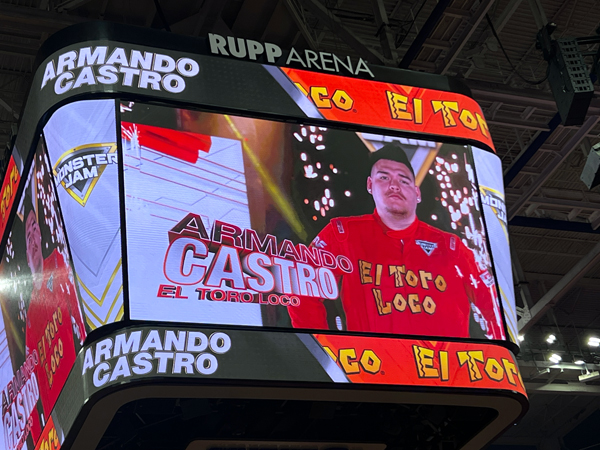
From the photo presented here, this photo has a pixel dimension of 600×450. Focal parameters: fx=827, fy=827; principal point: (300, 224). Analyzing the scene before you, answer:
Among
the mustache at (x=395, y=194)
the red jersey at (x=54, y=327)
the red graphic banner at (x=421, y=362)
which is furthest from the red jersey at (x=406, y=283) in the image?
the red jersey at (x=54, y=327)

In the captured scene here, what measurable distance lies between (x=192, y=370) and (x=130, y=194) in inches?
62.9

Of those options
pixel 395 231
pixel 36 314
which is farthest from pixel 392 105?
pixel 36 314

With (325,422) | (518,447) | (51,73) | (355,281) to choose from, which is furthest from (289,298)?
(518,447)

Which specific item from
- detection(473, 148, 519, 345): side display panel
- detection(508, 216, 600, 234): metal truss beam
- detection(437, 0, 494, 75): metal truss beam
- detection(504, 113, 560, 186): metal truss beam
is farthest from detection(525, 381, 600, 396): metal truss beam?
detection(473, 148, 519, 345): side display panel

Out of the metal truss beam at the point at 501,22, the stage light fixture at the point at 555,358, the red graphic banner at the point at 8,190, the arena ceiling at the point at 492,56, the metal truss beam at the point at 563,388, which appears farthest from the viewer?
the metal truss beam at the point at 563,388

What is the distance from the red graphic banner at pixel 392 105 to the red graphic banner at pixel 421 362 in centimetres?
235

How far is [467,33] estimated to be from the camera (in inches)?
564

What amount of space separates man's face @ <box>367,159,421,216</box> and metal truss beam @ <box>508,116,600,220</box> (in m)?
9.23

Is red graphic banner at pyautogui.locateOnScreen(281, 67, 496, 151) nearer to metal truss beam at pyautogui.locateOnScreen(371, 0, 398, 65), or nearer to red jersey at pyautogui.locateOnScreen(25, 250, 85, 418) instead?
red jersey at pyautogui.locateOnScreen(25, 250, 85, 418)

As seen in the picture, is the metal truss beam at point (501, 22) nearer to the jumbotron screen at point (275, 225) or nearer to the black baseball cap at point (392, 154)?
the jumbotron screen at point (275, 225)

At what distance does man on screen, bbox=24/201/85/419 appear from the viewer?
6.83 m

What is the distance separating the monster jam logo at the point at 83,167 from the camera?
6891 mm

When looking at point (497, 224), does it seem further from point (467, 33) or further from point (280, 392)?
point (467, 33)

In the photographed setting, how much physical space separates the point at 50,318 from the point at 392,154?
3598 mm
